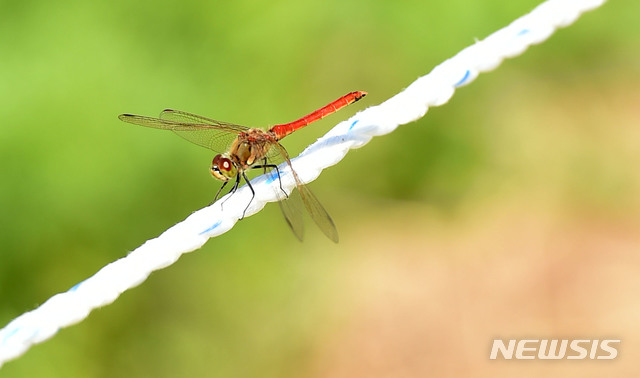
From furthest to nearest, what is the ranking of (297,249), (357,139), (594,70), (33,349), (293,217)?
(594,70) → (297,249) → (33,349) → (293,217) → (357,139)

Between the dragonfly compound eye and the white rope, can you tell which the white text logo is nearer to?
the dragonfly compound eye

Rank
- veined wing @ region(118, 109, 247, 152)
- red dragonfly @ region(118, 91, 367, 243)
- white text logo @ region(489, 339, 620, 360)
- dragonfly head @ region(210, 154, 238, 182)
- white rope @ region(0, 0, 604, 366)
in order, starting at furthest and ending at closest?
white text logo @ region(489, 339, 620, 360) < veined wing @ region(118, 109, 247, 152) < dragonfly head @ region(210, 154, 238, 182) < red dragonfly @ region(118, 91, 367, 243) < white rope @ region(0, 0, 604, 366)

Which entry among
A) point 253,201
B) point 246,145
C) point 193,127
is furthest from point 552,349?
point 253,201

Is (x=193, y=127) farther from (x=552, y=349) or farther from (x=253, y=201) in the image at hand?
(x=552, y=349)

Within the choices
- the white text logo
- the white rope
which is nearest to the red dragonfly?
the white rope

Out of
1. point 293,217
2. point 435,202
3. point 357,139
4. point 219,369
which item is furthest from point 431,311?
point 357,139

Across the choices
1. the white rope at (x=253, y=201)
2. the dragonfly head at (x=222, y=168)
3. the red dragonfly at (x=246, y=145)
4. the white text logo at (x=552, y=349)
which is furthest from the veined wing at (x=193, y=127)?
the white text logo at (x=552, y=349)

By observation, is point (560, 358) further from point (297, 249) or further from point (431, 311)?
point (297, 249)
